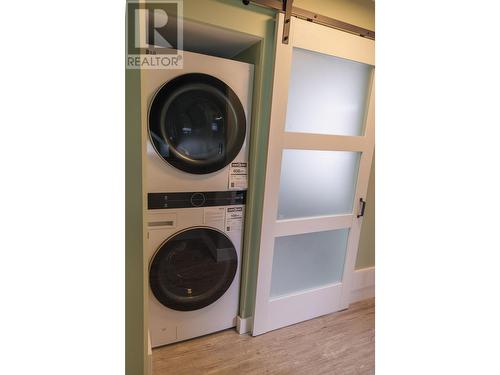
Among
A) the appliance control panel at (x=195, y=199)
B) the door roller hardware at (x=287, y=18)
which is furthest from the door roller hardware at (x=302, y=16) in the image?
the appliance control panel at (x=195, y=199)

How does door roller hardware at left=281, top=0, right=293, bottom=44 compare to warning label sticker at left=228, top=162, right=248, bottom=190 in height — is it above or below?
above

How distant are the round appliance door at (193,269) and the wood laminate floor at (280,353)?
299 millimetres

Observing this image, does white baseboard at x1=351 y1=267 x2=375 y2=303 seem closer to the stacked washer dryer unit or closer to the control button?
the stacked washer dryer unit

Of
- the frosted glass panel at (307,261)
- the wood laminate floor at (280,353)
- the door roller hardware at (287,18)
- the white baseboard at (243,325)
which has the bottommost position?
the wood laminate floor at (280,353)

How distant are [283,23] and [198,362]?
84.8 inches

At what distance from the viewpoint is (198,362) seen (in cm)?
162

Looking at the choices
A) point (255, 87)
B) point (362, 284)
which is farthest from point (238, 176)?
point (362, 284)

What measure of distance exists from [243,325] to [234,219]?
0.80 metres

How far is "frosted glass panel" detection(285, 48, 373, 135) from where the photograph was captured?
5.61 ft

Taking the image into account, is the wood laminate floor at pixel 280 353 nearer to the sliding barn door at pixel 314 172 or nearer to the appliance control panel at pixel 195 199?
the sliding barn door at pixel 314 172

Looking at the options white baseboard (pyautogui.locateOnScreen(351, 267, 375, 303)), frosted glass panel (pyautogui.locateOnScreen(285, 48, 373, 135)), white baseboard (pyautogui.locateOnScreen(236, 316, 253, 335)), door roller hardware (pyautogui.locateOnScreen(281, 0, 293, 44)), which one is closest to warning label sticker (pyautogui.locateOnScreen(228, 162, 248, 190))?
frosted glass panel (pyautogui.locateOnScreen(285, 48, 373, 135))

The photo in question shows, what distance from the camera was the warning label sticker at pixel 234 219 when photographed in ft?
5.72
